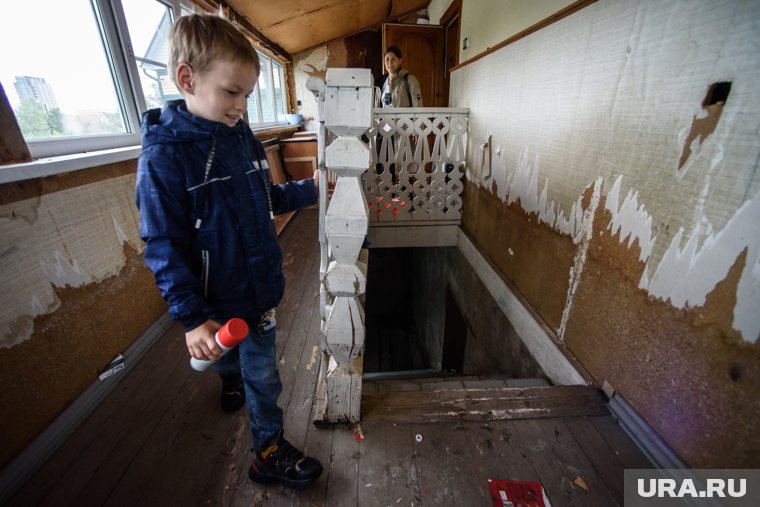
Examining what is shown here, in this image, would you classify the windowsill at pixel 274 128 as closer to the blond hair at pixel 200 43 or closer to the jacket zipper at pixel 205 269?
the blond hair at pixel 200 43

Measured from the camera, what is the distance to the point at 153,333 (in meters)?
1.74

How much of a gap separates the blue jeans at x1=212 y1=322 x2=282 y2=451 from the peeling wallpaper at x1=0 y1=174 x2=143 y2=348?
0.76m

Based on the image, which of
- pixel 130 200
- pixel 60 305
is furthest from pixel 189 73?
pixel 130 200

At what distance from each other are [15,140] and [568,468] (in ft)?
7.33

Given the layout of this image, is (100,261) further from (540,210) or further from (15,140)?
(540,210)

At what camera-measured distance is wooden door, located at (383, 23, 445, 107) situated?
14.6 ft

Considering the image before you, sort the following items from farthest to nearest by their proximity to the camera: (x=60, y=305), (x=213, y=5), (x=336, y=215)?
(x=213, y=5) < (x=60, y=305) < (x=336, y=215)

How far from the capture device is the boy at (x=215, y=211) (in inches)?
30.0

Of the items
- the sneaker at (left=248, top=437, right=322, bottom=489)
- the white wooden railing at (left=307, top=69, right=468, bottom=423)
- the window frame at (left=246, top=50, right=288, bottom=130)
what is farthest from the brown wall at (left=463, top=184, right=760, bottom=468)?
the window frame at (left=246, top=50, right=288, bottom=130)

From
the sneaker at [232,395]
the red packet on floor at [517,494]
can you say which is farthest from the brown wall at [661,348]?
the sneaker at [232,395]

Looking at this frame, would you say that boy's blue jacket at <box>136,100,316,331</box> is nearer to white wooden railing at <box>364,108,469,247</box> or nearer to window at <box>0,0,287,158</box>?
window at <box>0,0,287,158</box>

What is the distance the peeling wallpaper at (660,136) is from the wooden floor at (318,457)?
2.07 feet

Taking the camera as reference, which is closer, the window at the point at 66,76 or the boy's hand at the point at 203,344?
the boy's hand at the point at 203,344

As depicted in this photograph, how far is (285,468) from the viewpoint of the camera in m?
1.05
